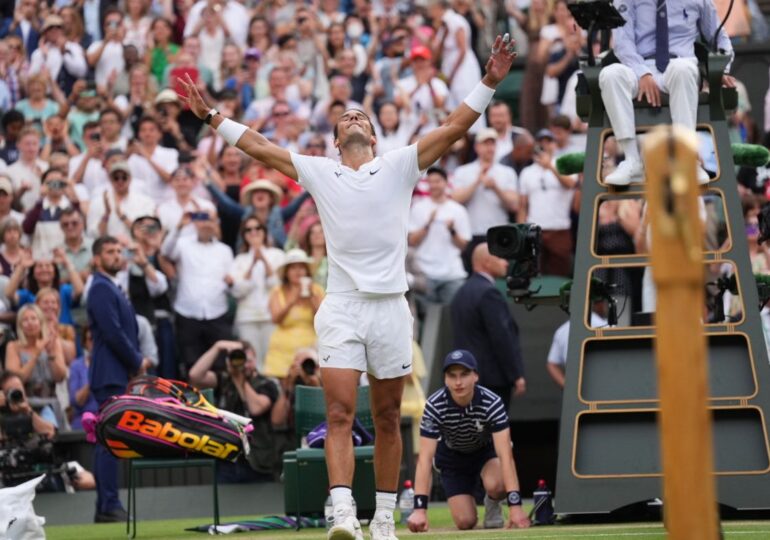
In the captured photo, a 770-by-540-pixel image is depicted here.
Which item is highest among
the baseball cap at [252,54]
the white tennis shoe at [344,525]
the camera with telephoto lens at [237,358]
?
the baseball cap at [252,54]

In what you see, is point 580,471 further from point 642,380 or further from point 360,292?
point 360,292

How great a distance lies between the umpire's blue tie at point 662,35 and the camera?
482 inches

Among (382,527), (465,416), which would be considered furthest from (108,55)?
(382,527)

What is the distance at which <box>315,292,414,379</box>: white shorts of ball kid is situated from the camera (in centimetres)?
906

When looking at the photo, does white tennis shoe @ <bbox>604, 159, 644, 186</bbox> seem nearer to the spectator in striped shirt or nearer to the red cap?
the spectator in striped shirt

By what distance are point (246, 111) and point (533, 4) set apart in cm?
Answer: 412

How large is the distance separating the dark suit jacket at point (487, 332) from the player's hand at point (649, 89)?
419 cm

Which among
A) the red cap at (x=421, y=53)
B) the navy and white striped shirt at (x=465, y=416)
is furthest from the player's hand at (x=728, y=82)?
the red cap at (x=421, y=53)

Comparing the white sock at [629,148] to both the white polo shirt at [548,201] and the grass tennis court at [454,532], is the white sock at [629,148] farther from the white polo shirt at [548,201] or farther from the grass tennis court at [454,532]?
the white polo shirt at [548,201]

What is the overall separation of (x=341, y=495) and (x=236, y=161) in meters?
10.9

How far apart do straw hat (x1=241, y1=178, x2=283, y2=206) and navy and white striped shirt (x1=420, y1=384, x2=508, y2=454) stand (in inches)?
257

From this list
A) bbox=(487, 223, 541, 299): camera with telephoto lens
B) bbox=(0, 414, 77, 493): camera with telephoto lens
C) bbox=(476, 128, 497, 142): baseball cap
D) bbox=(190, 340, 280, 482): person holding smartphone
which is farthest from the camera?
bbox=(476, 128, 497, 142): baseball cap

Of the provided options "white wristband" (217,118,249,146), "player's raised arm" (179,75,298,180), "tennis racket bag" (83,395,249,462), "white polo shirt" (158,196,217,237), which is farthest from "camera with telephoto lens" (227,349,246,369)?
"white wristband" (217,118,249,146)

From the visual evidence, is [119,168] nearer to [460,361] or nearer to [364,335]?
[460,361]
